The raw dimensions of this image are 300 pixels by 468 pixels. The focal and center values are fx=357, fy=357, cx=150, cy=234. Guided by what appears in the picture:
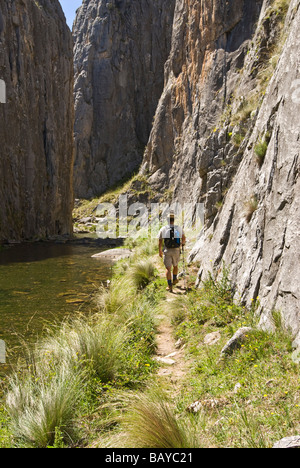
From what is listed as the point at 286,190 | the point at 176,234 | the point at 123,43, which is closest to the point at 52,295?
the point at 176,234

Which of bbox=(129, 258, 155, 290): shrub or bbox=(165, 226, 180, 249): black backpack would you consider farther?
bbox=(129, 258, 155, 290): shrub

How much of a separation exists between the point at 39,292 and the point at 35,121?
25894 millimetres

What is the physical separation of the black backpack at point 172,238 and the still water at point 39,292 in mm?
2562

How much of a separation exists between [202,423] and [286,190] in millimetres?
3179

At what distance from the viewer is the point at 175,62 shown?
34.8m

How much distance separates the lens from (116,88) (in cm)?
5931

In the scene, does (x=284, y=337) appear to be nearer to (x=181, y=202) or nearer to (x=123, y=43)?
(x=181, y=202)

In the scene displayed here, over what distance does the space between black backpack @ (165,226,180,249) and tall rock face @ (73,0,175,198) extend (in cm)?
4756

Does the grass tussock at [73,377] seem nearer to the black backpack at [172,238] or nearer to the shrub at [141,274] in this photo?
the black backpack at [172,238]

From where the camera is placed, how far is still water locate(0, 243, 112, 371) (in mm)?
6938

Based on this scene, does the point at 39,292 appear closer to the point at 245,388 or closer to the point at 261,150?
the point at 261,150

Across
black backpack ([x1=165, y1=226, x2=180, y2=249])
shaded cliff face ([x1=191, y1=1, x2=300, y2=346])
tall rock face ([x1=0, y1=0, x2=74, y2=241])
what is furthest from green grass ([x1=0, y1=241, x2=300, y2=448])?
tall rock face ([x1=0, y1=0, x2=74, y2=241])

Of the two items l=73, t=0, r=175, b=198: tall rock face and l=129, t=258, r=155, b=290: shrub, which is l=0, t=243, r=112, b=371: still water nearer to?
l=129, t=258, r=155, b=290: shrub

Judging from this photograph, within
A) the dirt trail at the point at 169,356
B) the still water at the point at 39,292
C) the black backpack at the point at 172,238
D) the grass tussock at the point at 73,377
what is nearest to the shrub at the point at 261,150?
the black backpack at the point at 172,238
